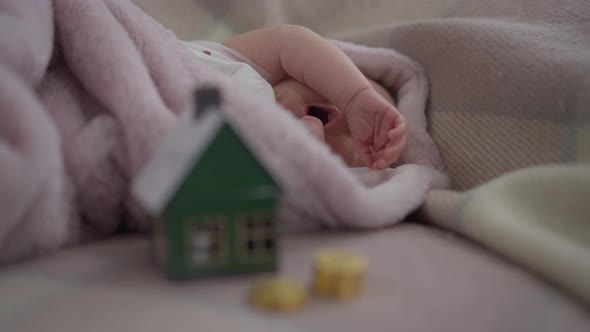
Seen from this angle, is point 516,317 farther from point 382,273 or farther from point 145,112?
point 145,112

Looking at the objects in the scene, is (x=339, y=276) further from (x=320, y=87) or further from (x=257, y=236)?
(x=320, y=87)

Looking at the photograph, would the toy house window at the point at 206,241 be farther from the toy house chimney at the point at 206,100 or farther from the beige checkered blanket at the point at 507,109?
the beige checkered blanket at the point at 507,109

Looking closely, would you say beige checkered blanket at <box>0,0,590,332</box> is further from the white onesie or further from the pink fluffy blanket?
the white onesie

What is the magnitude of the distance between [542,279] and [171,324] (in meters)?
0.35

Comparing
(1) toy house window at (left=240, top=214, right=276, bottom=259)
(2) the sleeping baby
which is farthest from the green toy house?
(2) the sleeping baby

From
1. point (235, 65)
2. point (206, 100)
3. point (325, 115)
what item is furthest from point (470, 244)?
point (235, 65)

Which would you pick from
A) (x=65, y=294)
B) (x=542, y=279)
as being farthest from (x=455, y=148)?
(x=65, y=294)

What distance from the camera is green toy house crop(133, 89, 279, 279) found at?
1.67 ft

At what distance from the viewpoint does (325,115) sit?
105 centimetres

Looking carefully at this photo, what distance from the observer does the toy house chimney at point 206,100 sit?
53 cm

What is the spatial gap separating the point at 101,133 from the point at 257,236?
0.73ft

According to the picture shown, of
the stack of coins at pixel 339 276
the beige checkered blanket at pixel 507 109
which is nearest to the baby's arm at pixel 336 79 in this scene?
the beige checkered blanket at pixel 507 109

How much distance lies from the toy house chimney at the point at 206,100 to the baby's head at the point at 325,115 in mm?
482

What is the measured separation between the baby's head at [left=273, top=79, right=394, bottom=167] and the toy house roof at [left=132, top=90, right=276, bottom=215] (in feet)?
1.62
